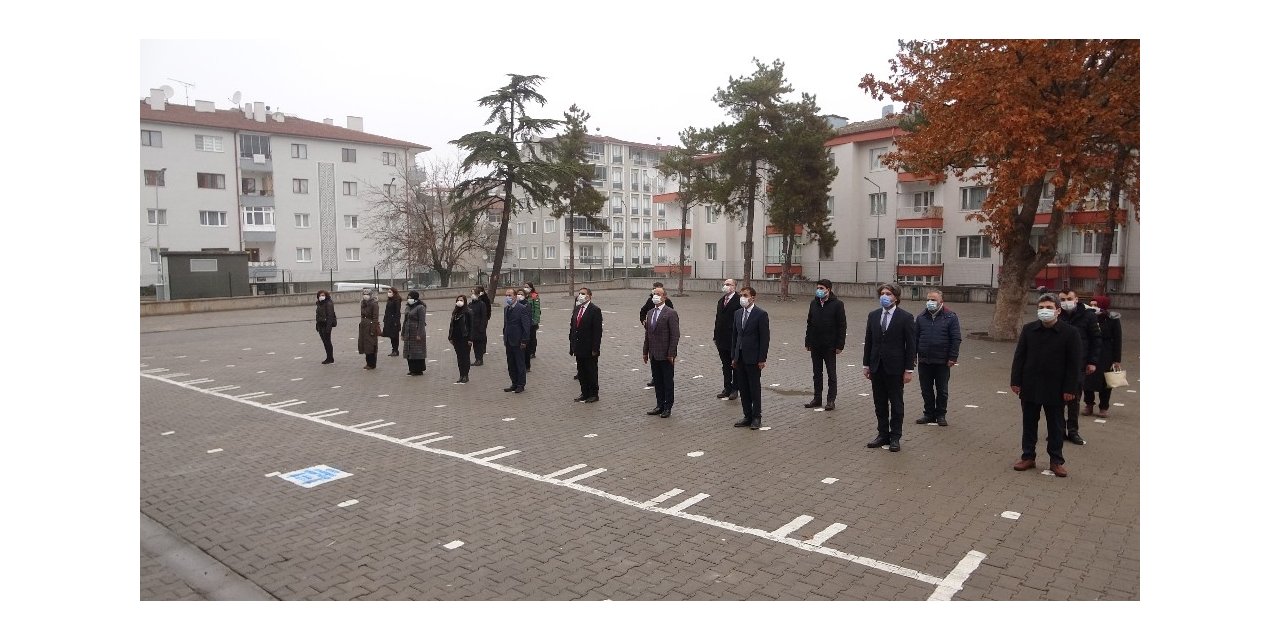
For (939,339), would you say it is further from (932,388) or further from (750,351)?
(750,351)

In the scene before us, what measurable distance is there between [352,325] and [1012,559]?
25.3 meters

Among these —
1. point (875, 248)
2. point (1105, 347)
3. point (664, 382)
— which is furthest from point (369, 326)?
point (875, 248)

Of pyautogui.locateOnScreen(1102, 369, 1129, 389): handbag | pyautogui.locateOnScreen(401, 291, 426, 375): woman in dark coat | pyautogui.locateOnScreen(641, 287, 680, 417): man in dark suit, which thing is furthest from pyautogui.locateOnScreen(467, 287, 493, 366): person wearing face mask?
pyautogui.locateOnScreen(1102, 369, 1129, 389): handbag

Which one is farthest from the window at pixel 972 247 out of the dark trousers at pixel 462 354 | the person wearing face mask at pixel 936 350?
the dark trousers at pixel 462 354

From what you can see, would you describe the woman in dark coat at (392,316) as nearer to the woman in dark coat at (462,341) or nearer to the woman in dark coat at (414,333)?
the woman in dark coat at (414,333)

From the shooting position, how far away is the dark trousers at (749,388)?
382 inches

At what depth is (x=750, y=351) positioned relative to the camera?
31.1ft

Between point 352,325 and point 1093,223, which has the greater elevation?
point 1093,223

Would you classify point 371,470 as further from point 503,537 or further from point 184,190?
point 184,190

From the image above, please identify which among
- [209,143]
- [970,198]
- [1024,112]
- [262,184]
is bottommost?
[1024,112]

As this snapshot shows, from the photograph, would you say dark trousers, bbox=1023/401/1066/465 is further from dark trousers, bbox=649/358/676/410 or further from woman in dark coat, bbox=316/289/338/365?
woman in dark coat, bbox=316/289/338/365

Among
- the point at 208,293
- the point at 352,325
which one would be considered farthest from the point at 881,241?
the point at 208,293

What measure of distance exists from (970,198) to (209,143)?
1898 inches

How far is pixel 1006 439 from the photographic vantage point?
29.5 feet
